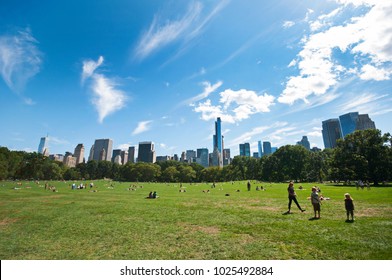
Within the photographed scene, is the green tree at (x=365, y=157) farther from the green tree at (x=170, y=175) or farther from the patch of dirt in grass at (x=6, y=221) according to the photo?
the green tree at (x=170, y=175)

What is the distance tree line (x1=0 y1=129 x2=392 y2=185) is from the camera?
59500mm

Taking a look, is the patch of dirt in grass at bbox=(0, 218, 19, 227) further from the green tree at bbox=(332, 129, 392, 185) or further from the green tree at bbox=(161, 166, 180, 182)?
the green tree at bbox=(161, 166, 180, 182)

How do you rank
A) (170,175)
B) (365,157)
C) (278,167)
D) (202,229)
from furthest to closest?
(170,175) < (278,167) < (365,157) < (202,229)

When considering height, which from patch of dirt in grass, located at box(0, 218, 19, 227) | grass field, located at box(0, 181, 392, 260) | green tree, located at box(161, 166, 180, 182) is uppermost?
green tree, located at box(161, 166, 180, 182)

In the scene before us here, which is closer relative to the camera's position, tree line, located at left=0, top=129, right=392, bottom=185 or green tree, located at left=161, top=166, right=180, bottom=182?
tree line, located at left=0, top=129, right=392, bottom=185

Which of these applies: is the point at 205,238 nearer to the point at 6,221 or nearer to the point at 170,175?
the point at 6,221

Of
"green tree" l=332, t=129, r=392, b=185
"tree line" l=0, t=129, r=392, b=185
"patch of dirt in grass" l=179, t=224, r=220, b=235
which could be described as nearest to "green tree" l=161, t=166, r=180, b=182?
"tree line" l=0, t=129, r=392, b=185

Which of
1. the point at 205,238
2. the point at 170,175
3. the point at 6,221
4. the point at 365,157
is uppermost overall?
the point at 365,157

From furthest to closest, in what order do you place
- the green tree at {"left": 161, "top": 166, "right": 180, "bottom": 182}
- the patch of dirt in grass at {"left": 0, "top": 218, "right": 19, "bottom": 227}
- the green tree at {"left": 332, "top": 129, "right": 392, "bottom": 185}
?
the green tree at {"left": 161, "top": 166, "right": 180, "bottom": 182} < the green tree at {"left": 332, "top": 129, "right": 392, "bottom": 185} < the patch of dirt in grass at {"left": 0, "top": 218, "right": 19, "bottom": 227}

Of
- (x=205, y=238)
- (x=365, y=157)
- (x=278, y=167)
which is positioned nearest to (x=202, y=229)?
(x=205, y=238)

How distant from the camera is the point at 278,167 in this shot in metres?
105

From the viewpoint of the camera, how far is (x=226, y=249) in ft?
30.1

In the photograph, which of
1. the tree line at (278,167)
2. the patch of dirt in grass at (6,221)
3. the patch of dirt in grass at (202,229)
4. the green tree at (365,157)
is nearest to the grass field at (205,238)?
the patch of dirt in grass at (202,229)
